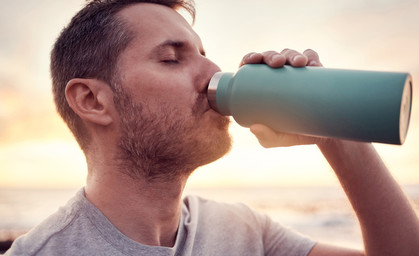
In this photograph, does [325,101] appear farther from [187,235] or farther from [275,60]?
[187,235]

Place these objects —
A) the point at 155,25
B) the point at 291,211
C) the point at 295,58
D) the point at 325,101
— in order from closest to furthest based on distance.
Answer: the point at 325,101, the point at 295,58, the point at 155,25, the point at 291,211

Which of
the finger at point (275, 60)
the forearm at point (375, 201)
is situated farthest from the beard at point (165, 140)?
the forearm at point (375, 201)

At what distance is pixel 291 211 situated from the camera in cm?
1118

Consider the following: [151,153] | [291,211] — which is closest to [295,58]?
[151,153]

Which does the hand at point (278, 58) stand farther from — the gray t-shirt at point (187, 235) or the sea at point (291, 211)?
the sea at point (291, 211)

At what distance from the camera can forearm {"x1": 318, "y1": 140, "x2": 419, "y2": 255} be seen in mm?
Result: 1452

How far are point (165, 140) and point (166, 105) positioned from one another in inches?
5.5

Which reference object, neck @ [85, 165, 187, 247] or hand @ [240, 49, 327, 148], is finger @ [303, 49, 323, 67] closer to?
hand @ [240, 49, 327, 148]

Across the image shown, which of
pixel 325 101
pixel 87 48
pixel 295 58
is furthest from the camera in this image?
pixel 87 48

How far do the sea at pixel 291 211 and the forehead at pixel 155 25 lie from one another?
4.00 meters

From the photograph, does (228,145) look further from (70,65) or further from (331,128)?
(70,65)

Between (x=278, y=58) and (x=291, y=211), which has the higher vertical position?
(x=278, y=58)

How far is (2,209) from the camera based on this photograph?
12477 millimetres

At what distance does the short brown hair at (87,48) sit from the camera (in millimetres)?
1565
